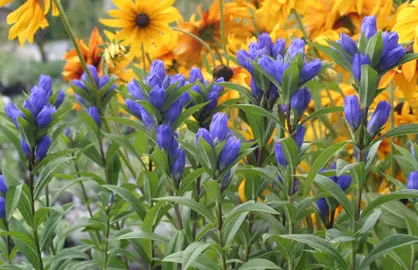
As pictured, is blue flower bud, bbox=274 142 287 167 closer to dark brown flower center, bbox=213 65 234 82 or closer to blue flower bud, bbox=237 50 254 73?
blue flower bud, bbox=237 50 254 73

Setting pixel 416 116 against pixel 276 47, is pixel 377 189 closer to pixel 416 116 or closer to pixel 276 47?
pixel 416 116

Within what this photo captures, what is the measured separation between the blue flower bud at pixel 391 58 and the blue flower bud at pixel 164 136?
218 mm

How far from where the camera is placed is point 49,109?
0.78m

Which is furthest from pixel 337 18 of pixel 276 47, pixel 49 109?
pixel 49 109

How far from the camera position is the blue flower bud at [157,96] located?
27.2 inches

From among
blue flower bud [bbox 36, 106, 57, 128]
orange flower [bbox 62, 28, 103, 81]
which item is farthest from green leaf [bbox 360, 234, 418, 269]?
orange flower [bbox 62, 28, 103, 81]

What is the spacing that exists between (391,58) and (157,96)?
23 centimetres

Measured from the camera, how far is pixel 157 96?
2.27 ft

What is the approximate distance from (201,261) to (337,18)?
532mm

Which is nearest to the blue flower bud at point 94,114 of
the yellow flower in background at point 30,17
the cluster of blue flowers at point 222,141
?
the yellow flower in background at point 30,17

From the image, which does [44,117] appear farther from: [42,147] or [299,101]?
[299,101]

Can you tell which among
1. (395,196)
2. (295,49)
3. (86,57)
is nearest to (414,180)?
(395,196)

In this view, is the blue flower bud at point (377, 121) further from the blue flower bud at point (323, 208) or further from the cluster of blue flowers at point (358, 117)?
the blue flower bud at point (323, 208)

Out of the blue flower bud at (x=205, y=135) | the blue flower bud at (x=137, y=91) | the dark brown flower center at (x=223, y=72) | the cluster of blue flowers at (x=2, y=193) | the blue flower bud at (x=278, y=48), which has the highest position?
the blue flower bud at (x=278, y=48)
